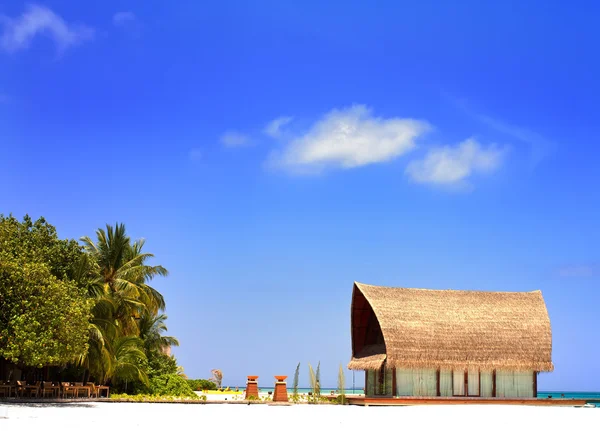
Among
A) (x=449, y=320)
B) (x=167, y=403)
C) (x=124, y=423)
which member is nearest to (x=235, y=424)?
(x=124, y=423)

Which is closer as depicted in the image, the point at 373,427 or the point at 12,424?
the point at 12,424

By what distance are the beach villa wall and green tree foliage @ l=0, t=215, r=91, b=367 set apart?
1243 centimetres

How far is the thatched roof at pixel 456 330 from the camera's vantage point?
96.5ft

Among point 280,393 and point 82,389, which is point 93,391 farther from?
point 280,393

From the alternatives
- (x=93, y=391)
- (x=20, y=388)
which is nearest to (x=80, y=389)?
(x=93, y=391)

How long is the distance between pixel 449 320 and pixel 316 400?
21.9 ft

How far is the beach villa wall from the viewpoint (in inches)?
1161

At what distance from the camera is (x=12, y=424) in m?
14.9

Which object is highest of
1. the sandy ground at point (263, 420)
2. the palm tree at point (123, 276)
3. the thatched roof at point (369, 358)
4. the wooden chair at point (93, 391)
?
the palm tree at point (123, 276)

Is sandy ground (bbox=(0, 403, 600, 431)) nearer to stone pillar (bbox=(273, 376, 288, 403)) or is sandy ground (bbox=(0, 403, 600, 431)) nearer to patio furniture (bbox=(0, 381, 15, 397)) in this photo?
patio furniture (bbox=(0, 381, 15, 397))

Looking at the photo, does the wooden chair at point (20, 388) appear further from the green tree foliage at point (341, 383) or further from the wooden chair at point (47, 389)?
the green tree foliage at point (341, 383)

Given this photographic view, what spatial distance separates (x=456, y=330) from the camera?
30297 millimetres

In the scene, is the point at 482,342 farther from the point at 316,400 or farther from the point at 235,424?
the point at 235,424

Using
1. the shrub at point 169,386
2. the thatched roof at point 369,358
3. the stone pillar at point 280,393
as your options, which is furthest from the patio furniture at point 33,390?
the thatched roof at point 369,358
